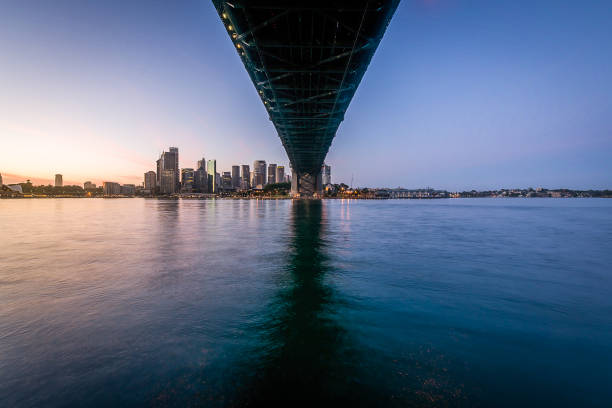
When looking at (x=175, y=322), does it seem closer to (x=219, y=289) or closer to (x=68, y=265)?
(x=219, y=289)

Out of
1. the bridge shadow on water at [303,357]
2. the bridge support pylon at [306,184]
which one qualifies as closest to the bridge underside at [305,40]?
the bridge shadow on water at [303,357]

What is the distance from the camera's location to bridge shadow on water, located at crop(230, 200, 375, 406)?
10.9 feet

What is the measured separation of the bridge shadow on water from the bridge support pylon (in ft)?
328

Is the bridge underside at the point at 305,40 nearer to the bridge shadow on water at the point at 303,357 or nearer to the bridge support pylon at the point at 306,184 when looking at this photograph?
the bridge shadow on water at the point at 303,357

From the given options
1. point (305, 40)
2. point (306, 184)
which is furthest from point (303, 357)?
point (306, 184)

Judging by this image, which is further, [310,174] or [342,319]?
[310,174]

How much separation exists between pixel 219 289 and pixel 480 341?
5.96 meters

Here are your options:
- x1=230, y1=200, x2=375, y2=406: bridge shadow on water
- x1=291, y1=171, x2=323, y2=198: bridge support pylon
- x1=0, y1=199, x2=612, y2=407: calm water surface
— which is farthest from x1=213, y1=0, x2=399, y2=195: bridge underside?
x1=291, y1=171, x2=323, y2=198: bridge support pylon

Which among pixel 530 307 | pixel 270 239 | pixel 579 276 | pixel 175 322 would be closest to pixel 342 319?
pixel 175 322

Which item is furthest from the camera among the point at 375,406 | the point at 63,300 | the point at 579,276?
the point at 579,276

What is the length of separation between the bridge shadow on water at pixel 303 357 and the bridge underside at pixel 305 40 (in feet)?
49.1

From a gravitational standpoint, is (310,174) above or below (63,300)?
above

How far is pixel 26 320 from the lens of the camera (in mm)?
5379

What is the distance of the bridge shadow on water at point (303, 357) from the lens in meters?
3.32
